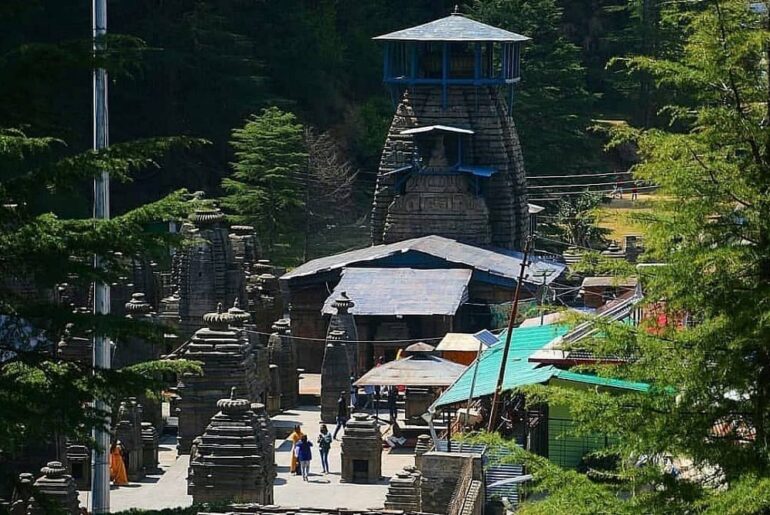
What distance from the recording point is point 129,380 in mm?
18656

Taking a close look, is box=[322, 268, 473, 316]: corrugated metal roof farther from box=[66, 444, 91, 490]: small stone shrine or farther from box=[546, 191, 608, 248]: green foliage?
box=[546, 191, 608, 248]: green foliage

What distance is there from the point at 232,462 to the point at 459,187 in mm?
28265

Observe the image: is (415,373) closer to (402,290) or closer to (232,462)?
(232,462)

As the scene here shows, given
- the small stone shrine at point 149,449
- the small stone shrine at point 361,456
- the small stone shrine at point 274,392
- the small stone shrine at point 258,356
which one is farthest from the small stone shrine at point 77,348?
the small stone shrine at point 361,456

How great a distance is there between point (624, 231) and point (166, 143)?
71.9 metres

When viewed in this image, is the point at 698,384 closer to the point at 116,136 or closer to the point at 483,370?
the point at 483,370

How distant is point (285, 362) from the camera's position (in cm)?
5381

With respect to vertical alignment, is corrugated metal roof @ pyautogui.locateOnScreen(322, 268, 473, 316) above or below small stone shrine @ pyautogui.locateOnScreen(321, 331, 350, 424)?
above

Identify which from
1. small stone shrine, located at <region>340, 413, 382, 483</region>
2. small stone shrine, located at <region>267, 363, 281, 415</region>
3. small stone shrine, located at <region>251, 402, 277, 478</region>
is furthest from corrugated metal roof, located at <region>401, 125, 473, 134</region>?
small stone shrine, located at <region>251, 402, 277, 478</region>

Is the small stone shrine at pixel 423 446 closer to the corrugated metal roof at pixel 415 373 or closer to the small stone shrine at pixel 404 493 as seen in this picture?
the small stone shrine at pixel 404 493

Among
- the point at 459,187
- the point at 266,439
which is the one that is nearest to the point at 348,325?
the point at 459,187

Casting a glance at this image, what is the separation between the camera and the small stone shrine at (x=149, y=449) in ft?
150

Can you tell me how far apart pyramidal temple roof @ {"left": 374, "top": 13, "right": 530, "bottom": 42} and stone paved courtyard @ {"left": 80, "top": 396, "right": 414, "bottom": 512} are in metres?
20.0

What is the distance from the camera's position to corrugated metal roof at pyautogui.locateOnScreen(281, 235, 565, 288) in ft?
198
